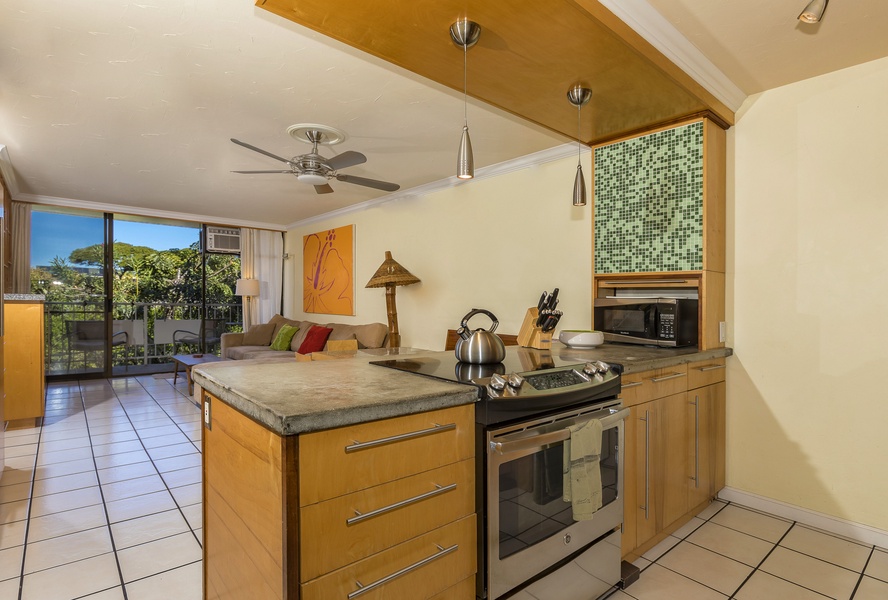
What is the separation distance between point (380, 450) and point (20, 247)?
270 inches

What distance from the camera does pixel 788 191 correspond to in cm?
258

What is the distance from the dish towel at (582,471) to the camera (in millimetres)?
1663

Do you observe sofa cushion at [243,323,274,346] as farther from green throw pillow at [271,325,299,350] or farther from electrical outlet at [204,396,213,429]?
electrical outlet at [204,396,213,429]

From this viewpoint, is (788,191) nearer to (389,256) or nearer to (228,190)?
(389,256)

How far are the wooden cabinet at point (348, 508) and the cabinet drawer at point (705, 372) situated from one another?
1626 millimetres

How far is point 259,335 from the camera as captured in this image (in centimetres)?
694

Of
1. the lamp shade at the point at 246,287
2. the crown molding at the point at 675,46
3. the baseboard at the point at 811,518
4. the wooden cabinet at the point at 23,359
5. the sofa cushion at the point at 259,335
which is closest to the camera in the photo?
the crown molding at the point at 675,46

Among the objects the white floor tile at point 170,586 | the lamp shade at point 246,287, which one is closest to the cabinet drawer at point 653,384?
the white floor tile at point 170,586

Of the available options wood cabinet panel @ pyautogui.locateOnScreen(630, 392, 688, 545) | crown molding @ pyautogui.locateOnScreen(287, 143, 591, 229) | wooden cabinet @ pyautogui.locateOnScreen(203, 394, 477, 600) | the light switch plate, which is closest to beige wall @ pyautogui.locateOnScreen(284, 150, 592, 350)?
crown molding @ pyautogui.locateOnScreen(287, 143, 591, 229)

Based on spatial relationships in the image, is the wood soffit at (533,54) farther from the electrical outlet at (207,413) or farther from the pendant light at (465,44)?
the electrical outlet at (207,413)

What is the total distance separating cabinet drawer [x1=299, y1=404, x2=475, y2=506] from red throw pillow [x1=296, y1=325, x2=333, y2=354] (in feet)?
15.1

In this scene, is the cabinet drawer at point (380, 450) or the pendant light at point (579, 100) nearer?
the cabinet drawer at point (380, 450)

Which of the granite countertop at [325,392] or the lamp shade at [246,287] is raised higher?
the lamp shade at [246,287]

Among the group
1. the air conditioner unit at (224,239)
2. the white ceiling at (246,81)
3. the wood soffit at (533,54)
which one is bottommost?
the air conditioner unit at (224,239)
